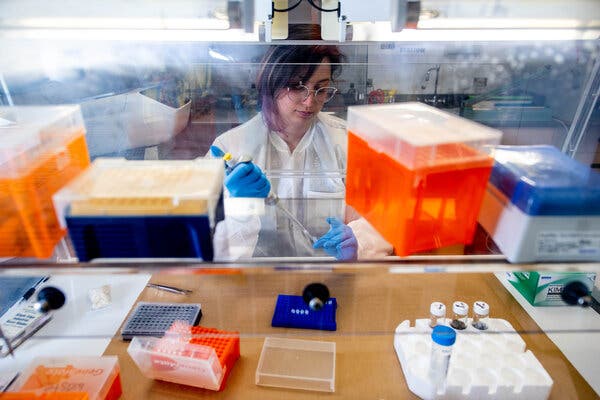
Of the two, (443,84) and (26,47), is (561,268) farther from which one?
(26,47)

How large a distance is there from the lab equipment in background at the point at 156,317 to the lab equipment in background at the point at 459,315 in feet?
2.85

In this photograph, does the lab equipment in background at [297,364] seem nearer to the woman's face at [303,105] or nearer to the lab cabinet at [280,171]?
the lab cabinet at [280,171]

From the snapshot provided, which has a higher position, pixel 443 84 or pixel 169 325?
pixel 443 84

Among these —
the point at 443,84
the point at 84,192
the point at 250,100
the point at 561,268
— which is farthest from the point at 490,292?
the point at 84,192

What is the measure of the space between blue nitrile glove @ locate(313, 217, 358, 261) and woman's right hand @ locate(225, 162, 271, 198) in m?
0.23

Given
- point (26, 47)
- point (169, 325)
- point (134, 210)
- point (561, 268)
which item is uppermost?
point (26, 47)

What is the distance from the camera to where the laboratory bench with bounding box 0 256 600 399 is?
45.6 inches

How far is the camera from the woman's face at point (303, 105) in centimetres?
160

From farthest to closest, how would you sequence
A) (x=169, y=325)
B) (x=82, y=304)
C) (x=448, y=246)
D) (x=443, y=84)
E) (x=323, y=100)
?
1. (x=323, y=100)
2. (x=443, y=84)
3. (x=82, y=304)
4. (x=169, y=325)
5. (x=448, y=246)

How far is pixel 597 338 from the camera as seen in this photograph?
1.35m

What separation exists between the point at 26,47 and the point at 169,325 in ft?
3.50

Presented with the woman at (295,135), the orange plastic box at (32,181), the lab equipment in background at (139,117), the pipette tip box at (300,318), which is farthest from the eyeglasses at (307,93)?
the orange plastic box at (32,181)

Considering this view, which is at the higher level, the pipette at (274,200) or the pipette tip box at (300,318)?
the pipette at (274,200)

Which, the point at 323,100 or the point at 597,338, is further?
A: the point at 323,100
